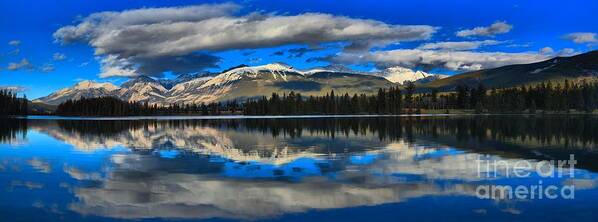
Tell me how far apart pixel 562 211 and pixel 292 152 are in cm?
2325

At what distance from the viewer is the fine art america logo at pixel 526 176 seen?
66.0ft

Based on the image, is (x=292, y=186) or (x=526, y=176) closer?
(x=292, y=186)

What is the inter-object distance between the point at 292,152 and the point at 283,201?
19393 mm

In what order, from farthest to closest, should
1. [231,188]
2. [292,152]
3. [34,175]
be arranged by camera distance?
[292,152]
[34,175]
[231,188]

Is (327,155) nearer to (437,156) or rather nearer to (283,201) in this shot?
(437,156)

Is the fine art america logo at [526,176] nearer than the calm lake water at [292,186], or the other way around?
the calm lake water at [292,186]

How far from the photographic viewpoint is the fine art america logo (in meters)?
20.1

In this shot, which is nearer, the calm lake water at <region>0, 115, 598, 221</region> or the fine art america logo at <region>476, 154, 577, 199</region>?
the calm lake water at <region>0, 115, 598, 221</region>

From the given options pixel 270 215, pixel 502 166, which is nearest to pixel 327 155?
pixel 502 166

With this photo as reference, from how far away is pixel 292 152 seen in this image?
38.6m

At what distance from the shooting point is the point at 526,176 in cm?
2491

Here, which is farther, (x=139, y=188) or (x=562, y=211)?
(x=139, y=188)

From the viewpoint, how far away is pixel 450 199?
63.2 feet

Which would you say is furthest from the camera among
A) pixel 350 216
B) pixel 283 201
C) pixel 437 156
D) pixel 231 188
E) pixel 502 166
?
pixel 437 156
